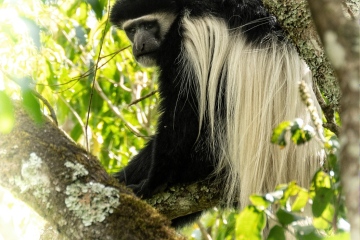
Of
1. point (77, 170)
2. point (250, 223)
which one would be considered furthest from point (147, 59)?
point (250, 223)

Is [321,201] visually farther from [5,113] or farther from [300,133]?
[5,113]

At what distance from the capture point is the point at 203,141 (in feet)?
8.94

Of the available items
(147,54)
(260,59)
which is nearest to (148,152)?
(147,54)

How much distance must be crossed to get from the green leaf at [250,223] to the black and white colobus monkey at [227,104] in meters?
1.31

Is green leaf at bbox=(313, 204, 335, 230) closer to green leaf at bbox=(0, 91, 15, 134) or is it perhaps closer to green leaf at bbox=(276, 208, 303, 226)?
green leaf at bbox=(276, 208, 303, 226)

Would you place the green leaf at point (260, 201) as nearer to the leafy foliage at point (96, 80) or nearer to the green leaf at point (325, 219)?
the green leaf at point (325, 219)

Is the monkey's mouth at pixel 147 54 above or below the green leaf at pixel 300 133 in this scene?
above

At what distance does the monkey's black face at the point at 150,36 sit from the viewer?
9.91ft

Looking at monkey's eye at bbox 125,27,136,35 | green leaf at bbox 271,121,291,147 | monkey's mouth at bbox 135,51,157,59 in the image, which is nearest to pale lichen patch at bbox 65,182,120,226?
green leaf at bbox 271,121,291,147

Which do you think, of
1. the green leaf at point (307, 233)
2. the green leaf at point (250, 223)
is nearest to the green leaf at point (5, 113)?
the green leaf at point (250, 223)

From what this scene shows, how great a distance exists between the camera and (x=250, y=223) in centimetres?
120

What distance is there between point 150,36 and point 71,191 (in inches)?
75.0

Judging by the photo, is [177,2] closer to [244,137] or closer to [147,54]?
[147,54]

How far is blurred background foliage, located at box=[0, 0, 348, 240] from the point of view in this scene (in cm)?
133
